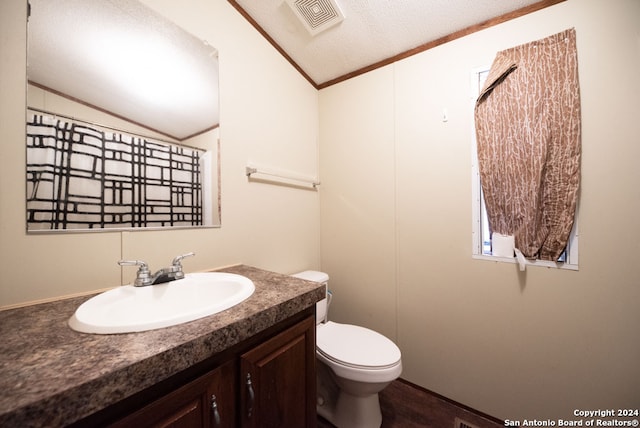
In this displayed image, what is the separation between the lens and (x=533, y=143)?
1181mm

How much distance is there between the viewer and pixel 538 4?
1.19 m

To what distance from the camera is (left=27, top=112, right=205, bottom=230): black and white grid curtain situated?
0.78 meters

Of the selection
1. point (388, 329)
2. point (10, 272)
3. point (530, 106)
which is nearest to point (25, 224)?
point (10, 272)

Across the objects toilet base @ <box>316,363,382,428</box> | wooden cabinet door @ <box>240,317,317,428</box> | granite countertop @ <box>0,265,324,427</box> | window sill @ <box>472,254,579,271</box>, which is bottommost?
toilet base @ <box>316,363,382,428</box>

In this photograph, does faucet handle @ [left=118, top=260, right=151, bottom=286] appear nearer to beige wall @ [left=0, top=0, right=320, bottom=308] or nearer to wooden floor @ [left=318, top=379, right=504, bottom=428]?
beige wall @ [left=0, top=0, right=320, bottom=308]

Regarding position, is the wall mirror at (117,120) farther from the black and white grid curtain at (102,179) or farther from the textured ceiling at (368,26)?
the textured ceiling at (368,26)

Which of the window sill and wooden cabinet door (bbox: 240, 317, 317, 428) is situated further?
the window sill

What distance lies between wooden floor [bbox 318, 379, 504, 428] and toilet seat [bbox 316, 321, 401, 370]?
446 mm

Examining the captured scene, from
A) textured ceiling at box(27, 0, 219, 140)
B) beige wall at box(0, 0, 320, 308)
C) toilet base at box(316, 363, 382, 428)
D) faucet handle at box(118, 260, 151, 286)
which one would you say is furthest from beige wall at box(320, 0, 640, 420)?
faucet handle at box(118, 260, 151, 286)

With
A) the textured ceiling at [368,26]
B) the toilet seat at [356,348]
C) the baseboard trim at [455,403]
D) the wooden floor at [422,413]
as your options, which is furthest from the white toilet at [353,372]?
the textured ceiling at [368,26]

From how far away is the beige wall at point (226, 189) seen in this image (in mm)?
743

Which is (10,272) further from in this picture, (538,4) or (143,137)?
(538,4)

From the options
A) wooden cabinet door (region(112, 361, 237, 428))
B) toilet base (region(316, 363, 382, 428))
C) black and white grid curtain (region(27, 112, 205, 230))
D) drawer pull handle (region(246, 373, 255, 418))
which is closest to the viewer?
wooden cabinet door (region(112, 361, 237, 428))

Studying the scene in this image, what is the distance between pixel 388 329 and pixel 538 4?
2.08 m
